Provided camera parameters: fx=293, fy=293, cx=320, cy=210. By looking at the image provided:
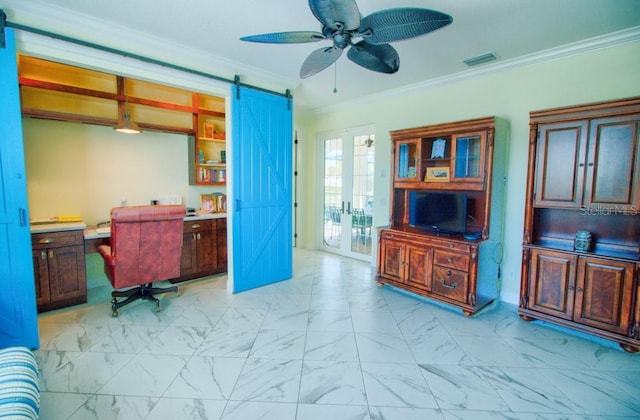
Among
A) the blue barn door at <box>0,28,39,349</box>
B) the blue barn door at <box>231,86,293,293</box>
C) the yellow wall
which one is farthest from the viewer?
the blue barn door at <box>231,86,293,293</box>

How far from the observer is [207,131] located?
4438mm

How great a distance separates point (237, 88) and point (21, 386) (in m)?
3.19

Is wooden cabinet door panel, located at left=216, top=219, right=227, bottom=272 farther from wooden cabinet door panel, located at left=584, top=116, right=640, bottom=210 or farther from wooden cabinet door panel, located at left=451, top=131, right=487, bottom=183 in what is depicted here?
wooden cabinet door panel, located at left=584, top=116, right=640, bottom=210

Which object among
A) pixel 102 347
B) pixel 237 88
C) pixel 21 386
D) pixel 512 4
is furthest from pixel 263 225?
pixel 512 4

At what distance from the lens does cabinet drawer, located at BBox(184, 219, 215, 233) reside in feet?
13.0

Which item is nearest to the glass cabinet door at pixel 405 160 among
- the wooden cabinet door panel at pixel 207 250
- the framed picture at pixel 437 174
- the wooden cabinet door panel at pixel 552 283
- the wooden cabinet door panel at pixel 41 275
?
the framed picture at pixel 437 174

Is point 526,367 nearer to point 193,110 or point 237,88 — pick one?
point 237,88

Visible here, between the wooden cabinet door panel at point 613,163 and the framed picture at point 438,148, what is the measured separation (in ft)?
4.34

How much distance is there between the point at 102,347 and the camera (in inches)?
99.1

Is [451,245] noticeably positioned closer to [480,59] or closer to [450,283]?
[450,283]

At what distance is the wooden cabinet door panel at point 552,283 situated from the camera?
2721 mm

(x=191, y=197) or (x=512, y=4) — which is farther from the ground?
(x=512, y=4)

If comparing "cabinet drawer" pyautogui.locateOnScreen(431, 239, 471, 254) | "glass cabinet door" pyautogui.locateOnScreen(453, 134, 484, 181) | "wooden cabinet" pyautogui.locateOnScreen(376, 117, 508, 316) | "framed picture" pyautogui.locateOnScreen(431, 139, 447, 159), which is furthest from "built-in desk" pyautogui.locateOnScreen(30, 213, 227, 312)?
"glass cabinet door" pyautogui.locateOnScreen(453, 134, 484, 181)

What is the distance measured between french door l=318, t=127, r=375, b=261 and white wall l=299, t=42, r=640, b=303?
0.31m
